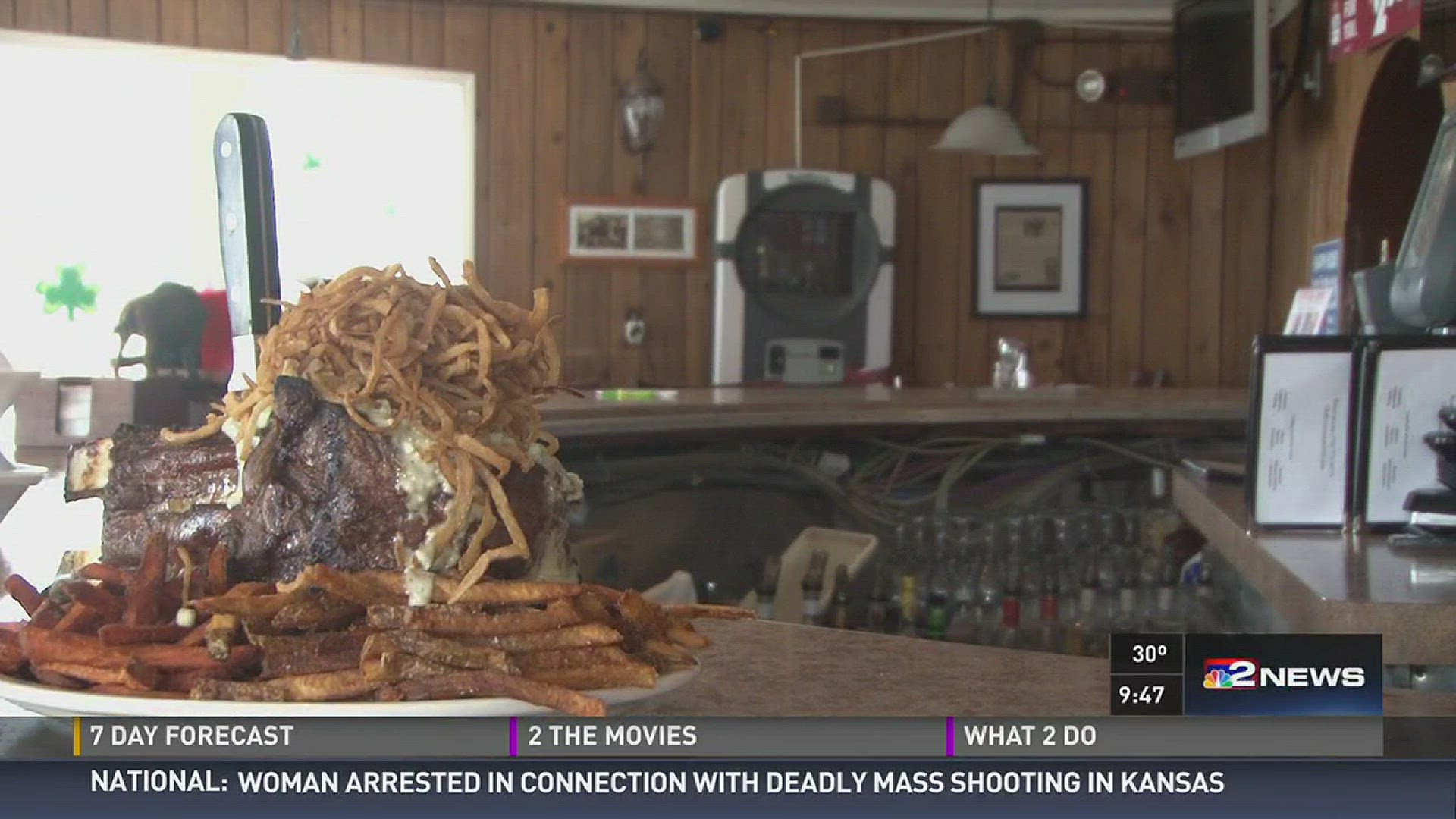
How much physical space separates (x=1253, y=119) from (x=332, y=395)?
3571 mm

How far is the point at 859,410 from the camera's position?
1979 mm

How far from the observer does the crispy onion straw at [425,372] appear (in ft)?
1.65

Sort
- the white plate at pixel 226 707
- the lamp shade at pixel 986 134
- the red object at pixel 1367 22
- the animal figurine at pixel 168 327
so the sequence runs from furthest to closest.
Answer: the lamp shade at pixel 986 134
the red object at pixel 1367 22
the animal figurine at pixel 168 327
the white plate at pixel 226 707

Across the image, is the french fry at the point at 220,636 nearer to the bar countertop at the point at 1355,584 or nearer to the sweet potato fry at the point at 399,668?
the sweet potato fry at the point at 399,668

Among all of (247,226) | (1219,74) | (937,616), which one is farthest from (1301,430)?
(1219,74)

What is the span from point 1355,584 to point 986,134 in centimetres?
300

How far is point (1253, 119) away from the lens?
3709mm

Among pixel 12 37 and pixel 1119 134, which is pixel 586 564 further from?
pixel 1119 134

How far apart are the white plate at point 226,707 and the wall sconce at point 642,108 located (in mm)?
3795

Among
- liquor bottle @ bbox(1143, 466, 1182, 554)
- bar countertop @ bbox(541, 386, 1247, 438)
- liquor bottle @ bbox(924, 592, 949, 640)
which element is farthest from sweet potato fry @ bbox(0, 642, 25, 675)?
liquor bottle @ bbox(1143, 466, 1182, 554)

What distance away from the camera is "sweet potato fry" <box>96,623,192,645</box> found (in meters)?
0.49

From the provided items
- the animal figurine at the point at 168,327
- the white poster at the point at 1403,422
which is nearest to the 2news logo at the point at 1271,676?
the white poster at the point at 1403,422

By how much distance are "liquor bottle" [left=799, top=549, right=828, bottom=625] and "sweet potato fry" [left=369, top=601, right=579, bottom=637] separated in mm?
1329

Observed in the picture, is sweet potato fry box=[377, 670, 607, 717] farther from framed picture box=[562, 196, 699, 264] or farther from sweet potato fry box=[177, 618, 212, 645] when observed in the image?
framed picture box=[562, 196, 699, 264]
